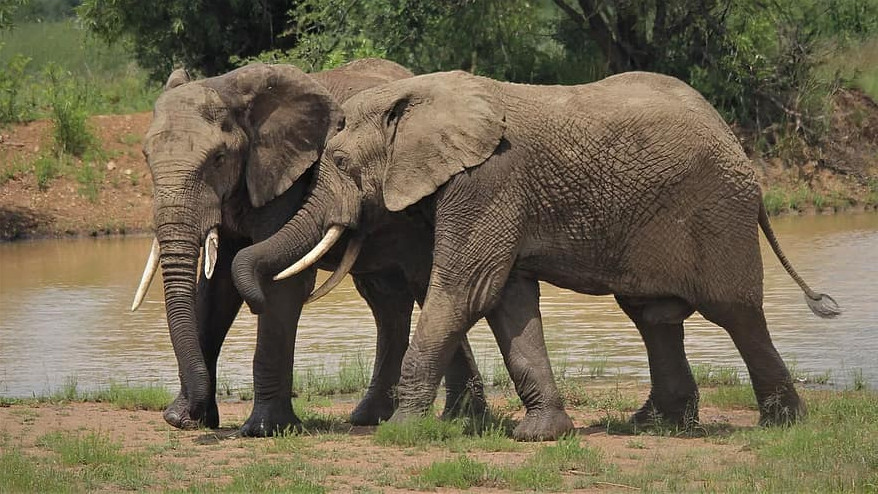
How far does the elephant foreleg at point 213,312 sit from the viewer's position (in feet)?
32.7

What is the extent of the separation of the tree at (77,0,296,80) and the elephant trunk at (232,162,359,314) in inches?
715

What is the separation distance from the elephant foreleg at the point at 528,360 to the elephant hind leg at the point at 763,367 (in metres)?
0.97

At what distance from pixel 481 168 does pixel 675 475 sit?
217cm

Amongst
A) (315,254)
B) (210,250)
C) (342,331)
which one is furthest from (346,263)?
(342,331)

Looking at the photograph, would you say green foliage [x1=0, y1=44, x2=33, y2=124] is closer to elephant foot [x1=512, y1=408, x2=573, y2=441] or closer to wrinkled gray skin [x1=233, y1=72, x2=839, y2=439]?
wrinkled gray skin [x1=233, y1=72, x2=839, y2=439]

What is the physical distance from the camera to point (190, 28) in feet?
92.6

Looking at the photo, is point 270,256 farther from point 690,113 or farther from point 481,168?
point 690,113

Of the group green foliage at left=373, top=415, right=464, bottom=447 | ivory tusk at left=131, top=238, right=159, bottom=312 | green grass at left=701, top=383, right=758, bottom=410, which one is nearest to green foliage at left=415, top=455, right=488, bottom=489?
green foliage at left=373, top=415, right=464, bottom=447

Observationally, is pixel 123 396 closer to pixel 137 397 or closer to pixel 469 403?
pixel 137 397

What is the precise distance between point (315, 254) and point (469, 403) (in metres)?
1.46

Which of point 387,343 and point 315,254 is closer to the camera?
point 315,254

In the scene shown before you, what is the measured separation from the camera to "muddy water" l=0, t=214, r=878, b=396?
12500 mm

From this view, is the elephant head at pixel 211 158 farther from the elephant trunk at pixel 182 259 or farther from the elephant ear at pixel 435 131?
the elephant ear at pixel 435 131

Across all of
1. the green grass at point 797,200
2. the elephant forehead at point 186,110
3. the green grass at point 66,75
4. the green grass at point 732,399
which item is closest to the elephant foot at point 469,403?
the green grass at point 732,399
